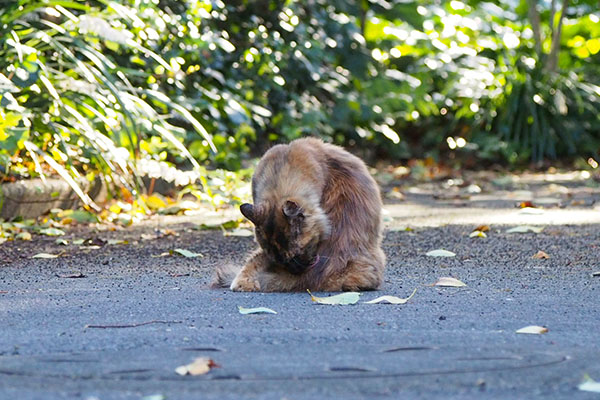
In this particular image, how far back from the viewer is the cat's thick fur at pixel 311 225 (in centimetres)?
354

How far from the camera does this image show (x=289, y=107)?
31.0 ft

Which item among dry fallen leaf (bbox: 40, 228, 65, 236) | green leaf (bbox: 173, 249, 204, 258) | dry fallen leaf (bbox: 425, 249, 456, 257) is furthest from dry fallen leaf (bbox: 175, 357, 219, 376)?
dry fallen leaf (bbox: 40, 228, 65, 236)

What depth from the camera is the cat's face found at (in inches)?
138

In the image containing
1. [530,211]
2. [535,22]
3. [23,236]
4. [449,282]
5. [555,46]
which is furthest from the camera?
[535,22]

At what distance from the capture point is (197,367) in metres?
Result: 2.38

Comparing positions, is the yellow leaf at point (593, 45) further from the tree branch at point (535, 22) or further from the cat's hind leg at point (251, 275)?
the cat's hind leg at point (251, 275)

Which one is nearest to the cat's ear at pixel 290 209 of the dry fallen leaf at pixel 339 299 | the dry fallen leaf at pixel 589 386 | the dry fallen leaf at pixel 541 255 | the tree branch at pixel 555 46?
the dry fallen leaf at pixel 339 299

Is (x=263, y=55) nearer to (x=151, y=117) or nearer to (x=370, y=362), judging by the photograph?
(x=151, y=117)

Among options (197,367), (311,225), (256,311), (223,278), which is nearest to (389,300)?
(311,225)

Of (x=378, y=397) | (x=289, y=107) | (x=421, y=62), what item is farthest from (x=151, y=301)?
(x=421, y=62)

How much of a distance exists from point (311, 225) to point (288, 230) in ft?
0.31

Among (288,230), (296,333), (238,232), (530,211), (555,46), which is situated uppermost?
(555,46)

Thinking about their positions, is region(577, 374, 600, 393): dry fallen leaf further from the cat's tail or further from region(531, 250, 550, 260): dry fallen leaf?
region(531, 250, 550, 260): dry fallen leaf

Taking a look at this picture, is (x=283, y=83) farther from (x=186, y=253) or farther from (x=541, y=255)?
(x=541, y=255)
